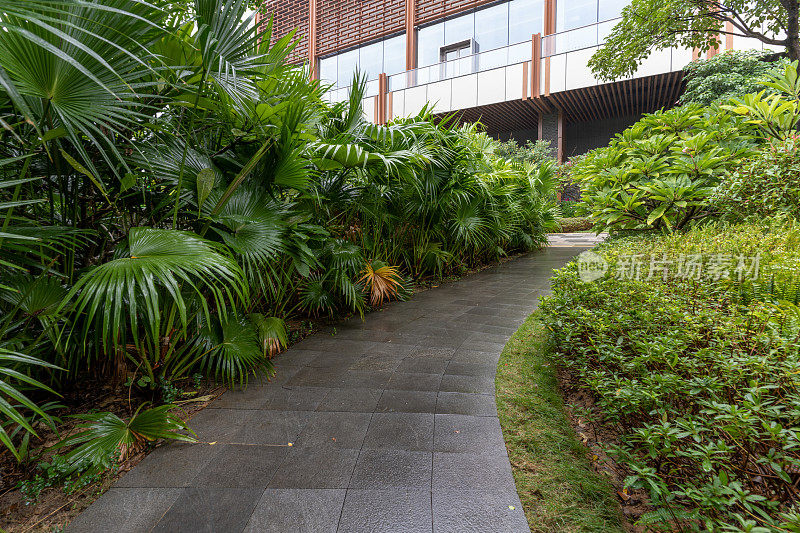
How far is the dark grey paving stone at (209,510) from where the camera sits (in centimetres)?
137

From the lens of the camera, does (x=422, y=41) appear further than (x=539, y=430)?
Yes

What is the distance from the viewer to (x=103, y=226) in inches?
84.4

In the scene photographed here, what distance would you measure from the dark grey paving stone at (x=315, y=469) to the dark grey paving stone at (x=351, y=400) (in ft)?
1.19

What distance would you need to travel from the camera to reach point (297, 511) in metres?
1.43

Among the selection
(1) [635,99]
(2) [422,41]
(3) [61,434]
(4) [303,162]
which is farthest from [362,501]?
(2) [422,41]

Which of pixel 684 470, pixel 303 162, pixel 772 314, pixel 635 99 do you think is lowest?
pixel 684 470

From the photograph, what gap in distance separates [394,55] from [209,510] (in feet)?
63.0

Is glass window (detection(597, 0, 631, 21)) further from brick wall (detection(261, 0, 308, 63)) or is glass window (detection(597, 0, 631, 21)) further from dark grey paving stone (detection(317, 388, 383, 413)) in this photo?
dark grey paving stone (detection(317, 388, 383, 413))

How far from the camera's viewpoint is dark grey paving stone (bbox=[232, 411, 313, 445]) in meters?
1.88

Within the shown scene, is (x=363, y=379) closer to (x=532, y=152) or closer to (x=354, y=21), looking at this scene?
(x=532, y=152)

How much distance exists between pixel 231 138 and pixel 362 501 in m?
2.34

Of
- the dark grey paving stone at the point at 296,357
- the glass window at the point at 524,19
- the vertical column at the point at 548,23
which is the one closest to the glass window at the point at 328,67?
the glass window at the point at 524,19

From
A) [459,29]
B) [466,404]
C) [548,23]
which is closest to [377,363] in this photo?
[466,404]

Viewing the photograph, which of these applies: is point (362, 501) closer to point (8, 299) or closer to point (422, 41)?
point (8, 299)
